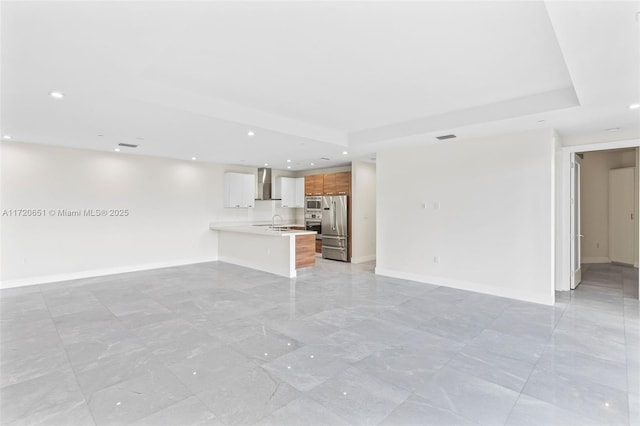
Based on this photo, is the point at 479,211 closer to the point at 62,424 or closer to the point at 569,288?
the point at 569,288

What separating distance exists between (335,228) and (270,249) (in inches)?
85.9

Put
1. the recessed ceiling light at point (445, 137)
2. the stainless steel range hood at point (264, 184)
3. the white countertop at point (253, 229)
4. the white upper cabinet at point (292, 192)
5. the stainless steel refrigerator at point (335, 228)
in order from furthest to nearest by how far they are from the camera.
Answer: the white upper cabinet at point (292, 192) → the stainless steel range hood at point (264, 184) → the stainless steel refrigerator at point (335, 228) → the white countertop at point (253, 229) → the recessed ceiling light at point (445, 137)

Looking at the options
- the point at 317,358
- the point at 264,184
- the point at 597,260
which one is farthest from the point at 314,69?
the point at 597,260

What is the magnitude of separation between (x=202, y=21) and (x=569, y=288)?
651 cm

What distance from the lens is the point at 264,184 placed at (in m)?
9.27

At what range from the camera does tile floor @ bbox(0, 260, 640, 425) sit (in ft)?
7.11

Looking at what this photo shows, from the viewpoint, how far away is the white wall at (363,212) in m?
8.06

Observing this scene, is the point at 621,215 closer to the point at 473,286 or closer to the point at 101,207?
the point at 473,286

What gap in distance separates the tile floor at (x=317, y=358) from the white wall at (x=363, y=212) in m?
3.06

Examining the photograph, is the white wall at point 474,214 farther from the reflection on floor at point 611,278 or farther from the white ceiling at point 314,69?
the reflection on floor at point 611,278

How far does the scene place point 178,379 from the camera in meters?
2.55

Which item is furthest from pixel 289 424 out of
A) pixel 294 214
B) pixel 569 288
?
pixel 294 214

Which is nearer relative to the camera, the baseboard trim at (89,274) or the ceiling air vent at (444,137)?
the ceiling air vent at (444,137)

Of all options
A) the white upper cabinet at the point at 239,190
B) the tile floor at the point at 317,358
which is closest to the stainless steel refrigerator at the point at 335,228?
the white upper cabinet at the point at 239,190
